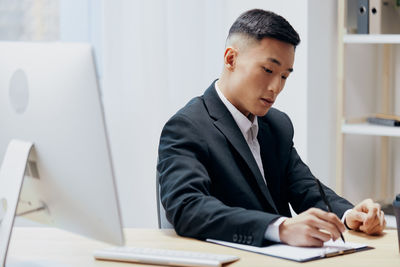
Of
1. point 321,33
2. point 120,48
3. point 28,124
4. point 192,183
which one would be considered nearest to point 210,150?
point 192,183

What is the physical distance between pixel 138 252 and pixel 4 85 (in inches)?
17.3

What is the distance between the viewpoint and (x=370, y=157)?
3.70 meters

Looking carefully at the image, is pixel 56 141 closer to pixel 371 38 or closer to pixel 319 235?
pixel 319 235

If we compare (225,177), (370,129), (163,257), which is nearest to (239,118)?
(225,177)

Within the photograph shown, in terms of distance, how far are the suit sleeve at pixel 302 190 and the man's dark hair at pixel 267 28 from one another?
36 centimetres

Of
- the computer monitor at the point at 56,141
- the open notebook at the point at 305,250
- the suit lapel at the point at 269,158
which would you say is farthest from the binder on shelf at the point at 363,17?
the computer monitor at the point at 56,141

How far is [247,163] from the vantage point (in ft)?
6.05

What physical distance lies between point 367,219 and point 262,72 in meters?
0.46

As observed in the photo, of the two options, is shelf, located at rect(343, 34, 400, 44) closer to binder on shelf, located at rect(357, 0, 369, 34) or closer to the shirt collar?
binder on shelf, located at rect(357, 0, 369, 34)

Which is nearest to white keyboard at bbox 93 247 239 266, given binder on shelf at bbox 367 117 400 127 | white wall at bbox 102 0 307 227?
white wall at bbox 102 0 307 227

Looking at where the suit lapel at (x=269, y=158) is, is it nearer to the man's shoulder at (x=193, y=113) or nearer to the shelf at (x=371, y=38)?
the man's shoulder at (x=193, y=113)

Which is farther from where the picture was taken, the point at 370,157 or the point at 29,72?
the point at 370,157

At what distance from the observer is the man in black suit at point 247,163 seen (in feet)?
5.27

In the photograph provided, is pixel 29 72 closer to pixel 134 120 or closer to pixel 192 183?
pixel 192 183
